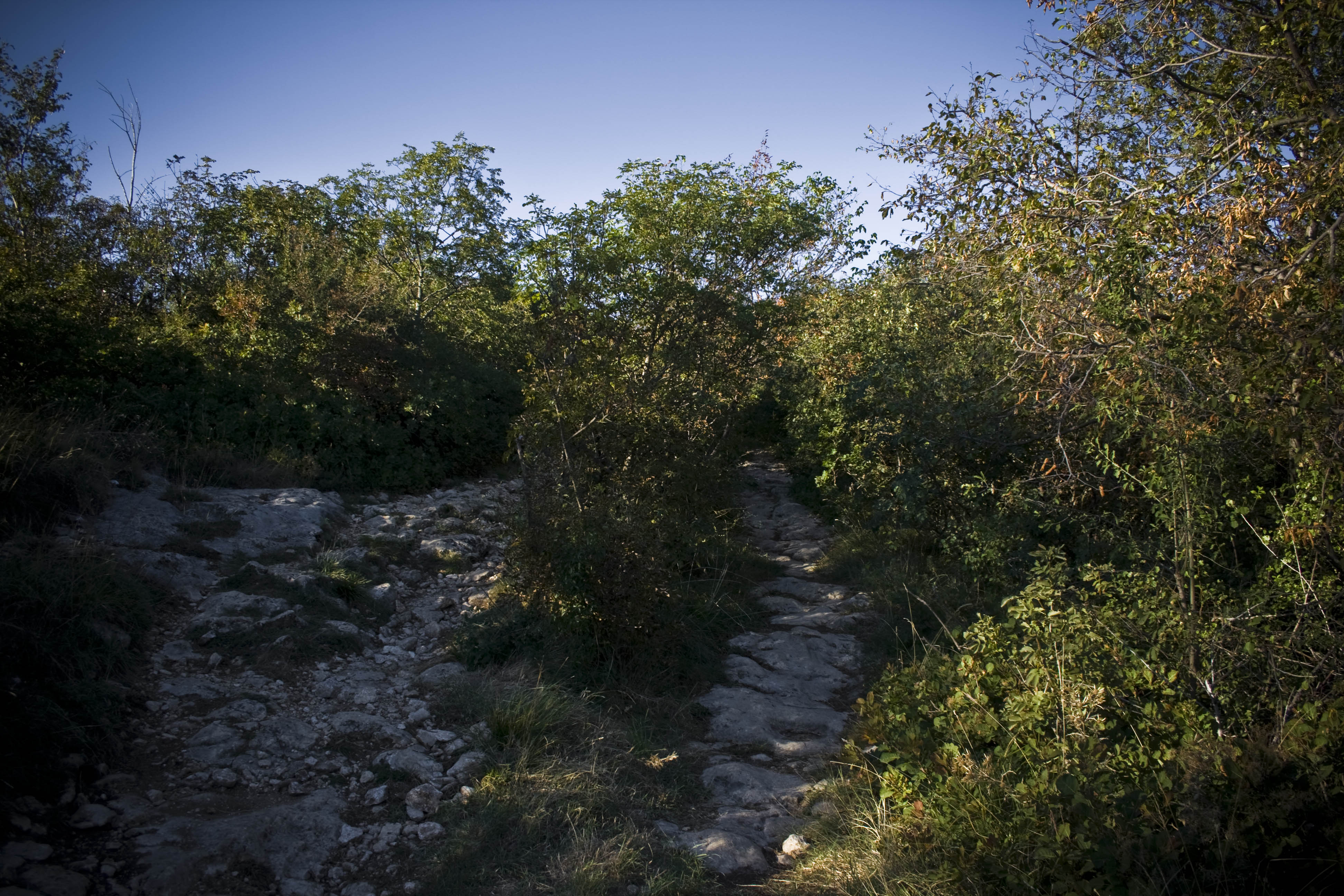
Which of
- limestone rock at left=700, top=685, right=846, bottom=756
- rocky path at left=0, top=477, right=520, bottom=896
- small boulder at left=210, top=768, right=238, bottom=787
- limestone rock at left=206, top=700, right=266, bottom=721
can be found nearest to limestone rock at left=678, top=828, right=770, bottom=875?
limestone rock at left=700, top=685, right=846, bottom=756

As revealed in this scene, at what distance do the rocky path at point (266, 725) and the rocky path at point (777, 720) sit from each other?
1.53 m

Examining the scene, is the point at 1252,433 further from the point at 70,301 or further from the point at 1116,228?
the point at 70,301

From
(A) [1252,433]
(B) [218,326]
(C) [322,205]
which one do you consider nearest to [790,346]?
(A) [1252,433]

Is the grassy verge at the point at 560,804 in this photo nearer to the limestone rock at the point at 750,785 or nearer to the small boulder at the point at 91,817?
the limestone rock at the point at 750,785

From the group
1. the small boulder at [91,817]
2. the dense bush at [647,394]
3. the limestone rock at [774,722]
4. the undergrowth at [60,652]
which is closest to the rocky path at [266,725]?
the small boulder at [91,817]

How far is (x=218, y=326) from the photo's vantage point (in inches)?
436

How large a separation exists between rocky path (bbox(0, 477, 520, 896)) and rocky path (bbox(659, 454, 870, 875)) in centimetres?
153

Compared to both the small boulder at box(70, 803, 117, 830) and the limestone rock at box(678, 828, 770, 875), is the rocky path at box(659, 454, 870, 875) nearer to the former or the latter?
the limestone rock at box(678, 828, 770, 875)

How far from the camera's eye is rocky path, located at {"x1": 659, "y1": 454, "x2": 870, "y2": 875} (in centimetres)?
399

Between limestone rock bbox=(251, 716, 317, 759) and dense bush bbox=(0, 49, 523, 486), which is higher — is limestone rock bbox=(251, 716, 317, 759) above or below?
below

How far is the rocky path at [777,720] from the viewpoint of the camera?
3990mm

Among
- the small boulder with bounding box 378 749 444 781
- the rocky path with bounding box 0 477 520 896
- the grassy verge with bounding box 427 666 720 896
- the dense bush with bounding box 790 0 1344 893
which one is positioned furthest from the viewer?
the small boulder with bounding box 378 749 444 781

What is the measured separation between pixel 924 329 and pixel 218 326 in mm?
10092

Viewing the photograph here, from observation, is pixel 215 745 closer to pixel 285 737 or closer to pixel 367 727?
pixel 285 737
